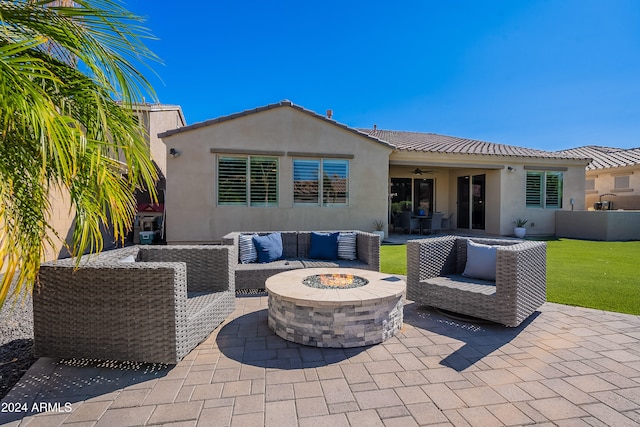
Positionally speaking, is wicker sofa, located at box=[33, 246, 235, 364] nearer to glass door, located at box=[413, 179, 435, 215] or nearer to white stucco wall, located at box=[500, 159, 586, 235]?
white stucco wall, located at box=[500, 159, 586, 235]

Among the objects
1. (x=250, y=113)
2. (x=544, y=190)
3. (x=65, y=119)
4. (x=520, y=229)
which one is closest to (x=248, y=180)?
(x=250, y=113)

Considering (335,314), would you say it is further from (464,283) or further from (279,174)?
(279,174)

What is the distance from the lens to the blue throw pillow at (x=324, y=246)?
5523 mm

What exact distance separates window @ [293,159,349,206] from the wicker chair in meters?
5.84

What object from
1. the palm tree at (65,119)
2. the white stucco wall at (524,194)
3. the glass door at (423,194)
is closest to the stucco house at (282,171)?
the white stucco wall at (524,194)

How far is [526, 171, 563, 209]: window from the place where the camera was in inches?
484

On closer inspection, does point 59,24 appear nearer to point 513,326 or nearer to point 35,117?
point 35,117

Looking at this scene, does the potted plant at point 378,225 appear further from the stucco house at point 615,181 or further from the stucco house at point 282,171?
the stucco house at point 615,181

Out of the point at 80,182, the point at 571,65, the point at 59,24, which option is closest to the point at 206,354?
the point at 80,182

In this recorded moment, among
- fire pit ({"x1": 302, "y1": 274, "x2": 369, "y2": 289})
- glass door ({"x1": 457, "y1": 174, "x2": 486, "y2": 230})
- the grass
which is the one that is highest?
glass door ({"x1": 457, "y1": 174, "x2": 486, "y2": 230})

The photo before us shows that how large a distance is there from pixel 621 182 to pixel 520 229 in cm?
1083

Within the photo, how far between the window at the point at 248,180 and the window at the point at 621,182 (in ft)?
65.5

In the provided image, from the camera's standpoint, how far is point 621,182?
16562 mm

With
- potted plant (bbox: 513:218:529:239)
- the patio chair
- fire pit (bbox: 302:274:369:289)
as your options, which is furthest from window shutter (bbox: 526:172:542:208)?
fire pit (bbox: 302:274:369:289)
